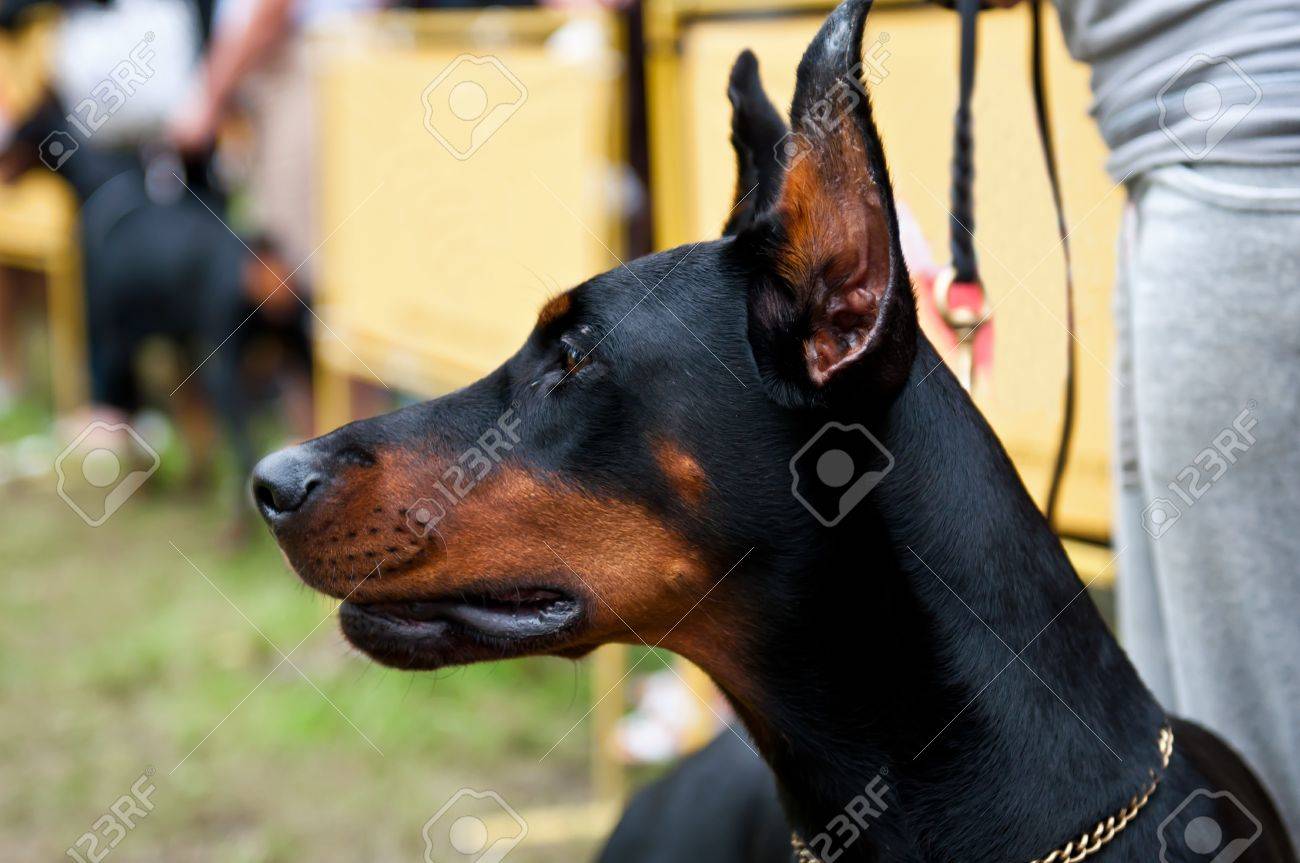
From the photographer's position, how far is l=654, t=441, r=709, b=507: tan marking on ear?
5.95 feet

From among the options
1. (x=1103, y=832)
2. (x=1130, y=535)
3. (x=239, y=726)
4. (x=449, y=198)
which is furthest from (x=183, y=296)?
(x=1103, y=832)

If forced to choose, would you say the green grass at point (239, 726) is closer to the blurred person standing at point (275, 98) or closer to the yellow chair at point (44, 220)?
the blurred person standing at point (275, 98)

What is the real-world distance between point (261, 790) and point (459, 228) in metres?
2.09

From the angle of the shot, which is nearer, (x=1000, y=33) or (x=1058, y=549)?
(x=1058, y=549)

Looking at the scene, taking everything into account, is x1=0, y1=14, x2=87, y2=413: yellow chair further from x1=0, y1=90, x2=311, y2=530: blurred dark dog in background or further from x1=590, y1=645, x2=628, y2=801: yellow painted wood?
x1=590, y1=645, x2=628, y2=801: yellow painted wood

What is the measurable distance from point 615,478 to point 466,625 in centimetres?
31

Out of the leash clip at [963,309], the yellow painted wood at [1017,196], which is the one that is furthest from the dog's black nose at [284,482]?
the yellow painted wood at [1017,196]

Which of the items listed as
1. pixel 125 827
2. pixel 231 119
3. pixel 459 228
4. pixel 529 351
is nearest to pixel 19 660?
pixel 125 827

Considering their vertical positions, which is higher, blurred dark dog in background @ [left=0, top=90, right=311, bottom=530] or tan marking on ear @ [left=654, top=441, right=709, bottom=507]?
tan marking on ear @ [left=654, top=441, right=709, bottom=507]

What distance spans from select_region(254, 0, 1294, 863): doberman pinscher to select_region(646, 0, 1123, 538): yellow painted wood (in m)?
0.81

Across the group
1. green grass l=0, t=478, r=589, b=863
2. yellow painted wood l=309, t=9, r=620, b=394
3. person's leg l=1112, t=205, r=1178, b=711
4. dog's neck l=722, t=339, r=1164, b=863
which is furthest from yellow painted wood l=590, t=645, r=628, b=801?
dog's neck l=722, t=339, r=1164, b=863

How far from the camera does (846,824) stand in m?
1.80

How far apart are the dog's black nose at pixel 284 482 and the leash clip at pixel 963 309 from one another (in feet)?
3.58

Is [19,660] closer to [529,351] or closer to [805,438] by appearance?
[529,351]
